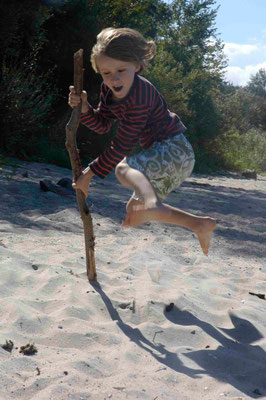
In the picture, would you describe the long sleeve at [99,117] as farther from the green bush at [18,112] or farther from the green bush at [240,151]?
the green bush at [240,151]

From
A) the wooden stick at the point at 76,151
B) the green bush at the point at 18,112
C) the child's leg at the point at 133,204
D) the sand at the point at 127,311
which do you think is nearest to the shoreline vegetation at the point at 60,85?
the green bush at the point at 18,112

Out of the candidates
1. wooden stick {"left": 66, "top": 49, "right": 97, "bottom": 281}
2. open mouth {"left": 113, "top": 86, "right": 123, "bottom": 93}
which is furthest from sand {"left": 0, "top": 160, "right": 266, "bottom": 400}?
open mouth {"left": 113, "top": 86, "right": 123, "bottom": 93}

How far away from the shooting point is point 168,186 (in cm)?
367

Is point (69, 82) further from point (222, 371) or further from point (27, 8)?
point (222, 371)

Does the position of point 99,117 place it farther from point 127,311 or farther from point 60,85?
point 60,85

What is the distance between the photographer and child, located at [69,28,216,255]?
3.27m

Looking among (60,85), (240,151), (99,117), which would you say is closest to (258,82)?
(240,151)

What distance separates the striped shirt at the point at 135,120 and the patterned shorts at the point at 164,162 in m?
0.07

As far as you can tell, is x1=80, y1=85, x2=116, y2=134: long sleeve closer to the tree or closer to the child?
the child

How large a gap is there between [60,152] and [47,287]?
686 cm

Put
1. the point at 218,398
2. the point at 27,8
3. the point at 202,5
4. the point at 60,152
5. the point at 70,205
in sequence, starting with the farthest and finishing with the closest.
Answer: the point at 202,5 < the point at 60,152 < the point at 27,8 < the point at 70,205 < the point at 218,398

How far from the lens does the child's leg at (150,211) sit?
315cm

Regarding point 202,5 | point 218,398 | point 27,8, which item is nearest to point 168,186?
point 218,398

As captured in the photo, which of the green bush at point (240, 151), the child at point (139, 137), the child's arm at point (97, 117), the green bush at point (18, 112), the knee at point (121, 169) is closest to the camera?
the child at point (139, 137)
